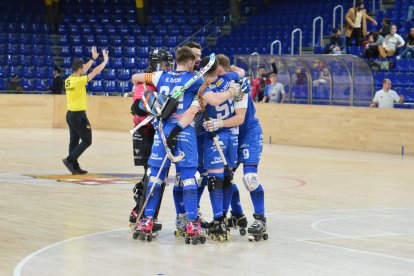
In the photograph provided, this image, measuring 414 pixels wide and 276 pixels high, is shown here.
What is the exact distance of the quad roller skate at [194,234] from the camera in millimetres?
10281

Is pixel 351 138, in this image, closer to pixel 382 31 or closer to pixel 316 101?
pixel 316 101

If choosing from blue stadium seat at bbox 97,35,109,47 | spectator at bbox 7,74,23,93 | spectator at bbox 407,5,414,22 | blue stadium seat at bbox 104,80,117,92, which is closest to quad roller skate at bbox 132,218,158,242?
spectator at bbox 407,5,414,22

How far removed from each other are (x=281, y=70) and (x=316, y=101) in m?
1.44

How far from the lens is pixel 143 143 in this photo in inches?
445

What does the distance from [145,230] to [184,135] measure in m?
1.08

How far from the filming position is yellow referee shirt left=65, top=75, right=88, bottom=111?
57.5 ft

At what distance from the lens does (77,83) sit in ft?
57.5

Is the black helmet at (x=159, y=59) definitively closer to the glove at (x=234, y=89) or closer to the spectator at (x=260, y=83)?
the glove at (x=234, y=89)

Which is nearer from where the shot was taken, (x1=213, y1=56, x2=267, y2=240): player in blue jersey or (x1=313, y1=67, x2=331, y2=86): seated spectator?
(x1=213, y1=56, x2=267, y2=240): player in blue jersey

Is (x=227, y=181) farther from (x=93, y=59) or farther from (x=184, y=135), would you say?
(x=93, y=59)

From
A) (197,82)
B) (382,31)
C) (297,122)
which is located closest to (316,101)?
(297,122)

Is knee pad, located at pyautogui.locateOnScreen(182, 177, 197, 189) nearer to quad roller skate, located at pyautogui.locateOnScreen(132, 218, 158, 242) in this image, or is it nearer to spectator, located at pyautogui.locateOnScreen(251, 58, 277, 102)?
quad roller skate, located at pyautogui.locateOnScreen(132, 218, 158, 242)

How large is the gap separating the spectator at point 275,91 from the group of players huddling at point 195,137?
51.3ft

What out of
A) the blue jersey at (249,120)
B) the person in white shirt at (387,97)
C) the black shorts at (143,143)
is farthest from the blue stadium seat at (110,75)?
the blue jersey at (249,120)
